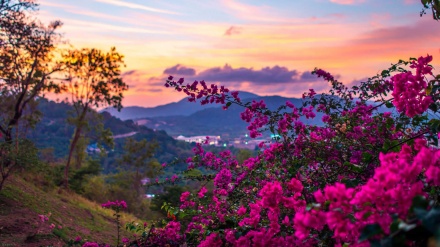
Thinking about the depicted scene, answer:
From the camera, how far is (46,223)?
38.2ft

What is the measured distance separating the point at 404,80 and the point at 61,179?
68.7ft

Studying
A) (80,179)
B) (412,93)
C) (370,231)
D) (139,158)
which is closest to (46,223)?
(412,93)

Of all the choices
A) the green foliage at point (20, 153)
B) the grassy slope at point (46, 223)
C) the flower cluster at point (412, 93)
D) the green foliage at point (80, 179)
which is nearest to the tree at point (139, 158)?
the green foliage at point (80, 179)

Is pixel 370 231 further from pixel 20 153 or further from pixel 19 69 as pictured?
pixel 19 69

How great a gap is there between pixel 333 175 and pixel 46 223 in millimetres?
9795

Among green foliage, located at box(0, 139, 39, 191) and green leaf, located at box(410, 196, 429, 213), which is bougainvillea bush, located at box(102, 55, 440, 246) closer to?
green leaf, located at box(410, 196, 429, 213)

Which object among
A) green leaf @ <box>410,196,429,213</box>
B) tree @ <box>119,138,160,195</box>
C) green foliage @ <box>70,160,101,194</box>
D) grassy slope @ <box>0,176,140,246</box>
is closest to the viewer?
green leaf @ <box>410,196,429,213</box>

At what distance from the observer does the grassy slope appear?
982 cm

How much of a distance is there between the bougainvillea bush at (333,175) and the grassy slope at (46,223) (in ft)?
15.4

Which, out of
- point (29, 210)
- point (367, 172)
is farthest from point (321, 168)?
point (29, 210)

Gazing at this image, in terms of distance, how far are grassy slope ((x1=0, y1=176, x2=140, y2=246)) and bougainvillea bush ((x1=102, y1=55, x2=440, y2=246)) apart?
4696mm

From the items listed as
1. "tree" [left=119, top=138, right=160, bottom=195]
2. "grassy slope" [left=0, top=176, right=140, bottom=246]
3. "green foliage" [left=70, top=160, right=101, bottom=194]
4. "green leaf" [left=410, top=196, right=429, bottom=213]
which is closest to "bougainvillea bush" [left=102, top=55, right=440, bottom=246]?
"green leaf" [left=410, top=196, right=429, bottom=213]

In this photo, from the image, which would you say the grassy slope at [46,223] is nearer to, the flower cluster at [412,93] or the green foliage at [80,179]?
the green foliage at [80,179]

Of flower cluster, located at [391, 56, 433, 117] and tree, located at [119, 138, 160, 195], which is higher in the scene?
flower cluster, located at [391, 56, 433, 117]
